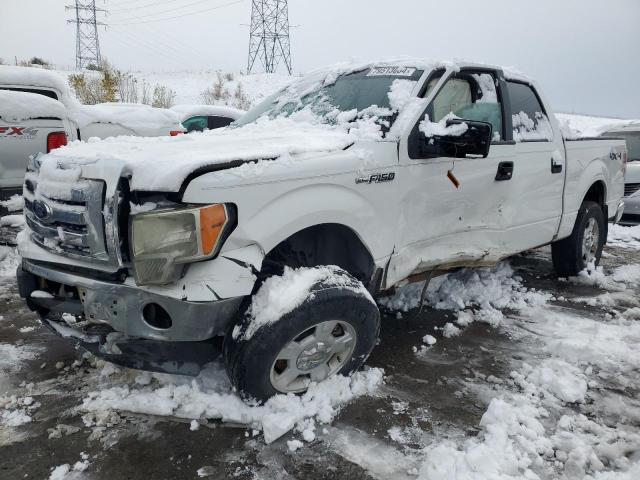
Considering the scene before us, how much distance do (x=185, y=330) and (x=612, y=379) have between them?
252 cm

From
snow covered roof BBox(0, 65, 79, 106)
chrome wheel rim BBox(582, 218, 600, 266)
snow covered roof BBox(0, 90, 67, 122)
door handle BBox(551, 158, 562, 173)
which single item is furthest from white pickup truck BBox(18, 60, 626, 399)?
snow covered roof BBox(0, 65, 79, 106)

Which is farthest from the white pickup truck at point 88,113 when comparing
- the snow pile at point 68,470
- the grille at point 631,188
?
the grille at point 631,188

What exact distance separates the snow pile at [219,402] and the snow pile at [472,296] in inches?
54.6

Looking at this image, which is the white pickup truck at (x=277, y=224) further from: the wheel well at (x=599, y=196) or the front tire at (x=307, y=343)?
the wheel well at (x=599, y=196)

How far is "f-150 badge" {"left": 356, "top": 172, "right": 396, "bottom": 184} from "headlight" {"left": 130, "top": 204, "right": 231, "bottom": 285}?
0.90 meters

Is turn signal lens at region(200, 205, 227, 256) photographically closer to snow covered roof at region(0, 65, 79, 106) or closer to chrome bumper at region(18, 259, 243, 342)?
chrome bumper at region(18, 259, 243, 342)

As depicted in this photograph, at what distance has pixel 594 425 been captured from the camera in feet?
8.36

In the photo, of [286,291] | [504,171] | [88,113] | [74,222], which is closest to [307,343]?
[286,291]

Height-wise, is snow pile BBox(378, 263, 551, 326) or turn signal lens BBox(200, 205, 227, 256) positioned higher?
turn signal lens BBox(200, 205, 227, 256)

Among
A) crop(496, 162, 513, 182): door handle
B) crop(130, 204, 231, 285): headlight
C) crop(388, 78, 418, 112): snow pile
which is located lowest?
crop(130, 204, 231, 285): headlight

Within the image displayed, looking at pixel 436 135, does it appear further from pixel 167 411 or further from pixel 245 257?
pixel 167 411

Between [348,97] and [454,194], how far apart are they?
3.16 ft

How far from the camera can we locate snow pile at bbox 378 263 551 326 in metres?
4.00

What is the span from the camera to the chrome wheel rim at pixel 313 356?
2523 mm
